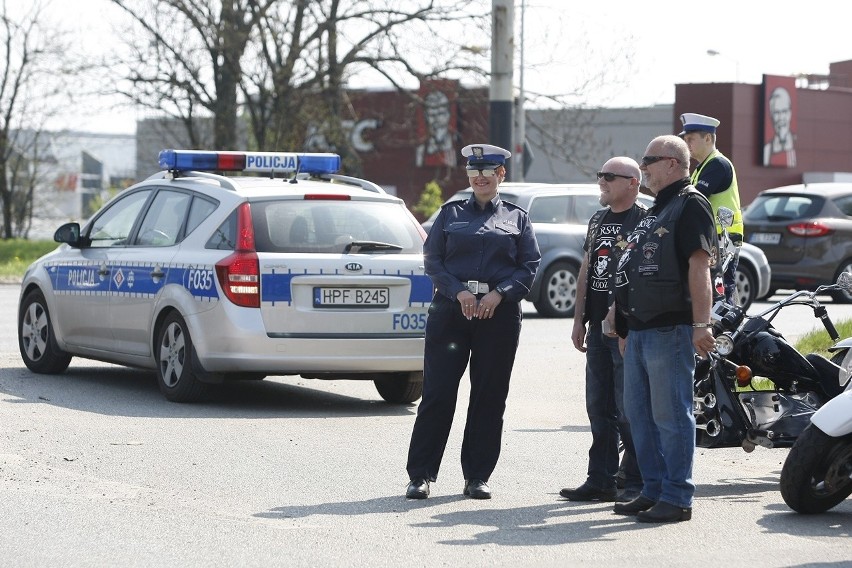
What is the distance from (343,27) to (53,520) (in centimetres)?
2396

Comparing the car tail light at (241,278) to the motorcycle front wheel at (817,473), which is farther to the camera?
the car tail light at (241,278)

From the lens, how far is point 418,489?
7.44 meters

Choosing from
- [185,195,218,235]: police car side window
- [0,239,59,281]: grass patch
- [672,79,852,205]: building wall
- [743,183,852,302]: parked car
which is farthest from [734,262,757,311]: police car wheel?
[672,79,852,205]: building wall

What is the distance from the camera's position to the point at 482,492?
24.6 feet

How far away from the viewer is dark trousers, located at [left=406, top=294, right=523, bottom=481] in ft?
25.0

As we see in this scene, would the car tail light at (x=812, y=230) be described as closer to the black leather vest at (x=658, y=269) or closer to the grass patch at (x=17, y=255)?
the grass patch at (x=17, y=255)

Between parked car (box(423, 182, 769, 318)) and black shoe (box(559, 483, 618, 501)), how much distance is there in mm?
10896

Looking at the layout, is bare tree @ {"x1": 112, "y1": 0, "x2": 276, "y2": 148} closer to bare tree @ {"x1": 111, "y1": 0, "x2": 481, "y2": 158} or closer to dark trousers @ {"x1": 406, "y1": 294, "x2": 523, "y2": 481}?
bare tree @ {"x1": 111, "y1": 0, "x2": 481, "y2": 158}

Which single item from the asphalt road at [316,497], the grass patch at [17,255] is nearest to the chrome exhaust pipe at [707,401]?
the asphalt road at [316,497]

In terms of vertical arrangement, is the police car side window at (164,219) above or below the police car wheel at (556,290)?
above

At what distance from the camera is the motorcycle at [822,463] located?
695 centimetres

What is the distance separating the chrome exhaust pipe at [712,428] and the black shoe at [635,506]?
0.90 m

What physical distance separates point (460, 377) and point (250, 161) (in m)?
4.63

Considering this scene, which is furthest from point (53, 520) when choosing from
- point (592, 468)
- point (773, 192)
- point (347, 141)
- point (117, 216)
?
point (347, 141)
